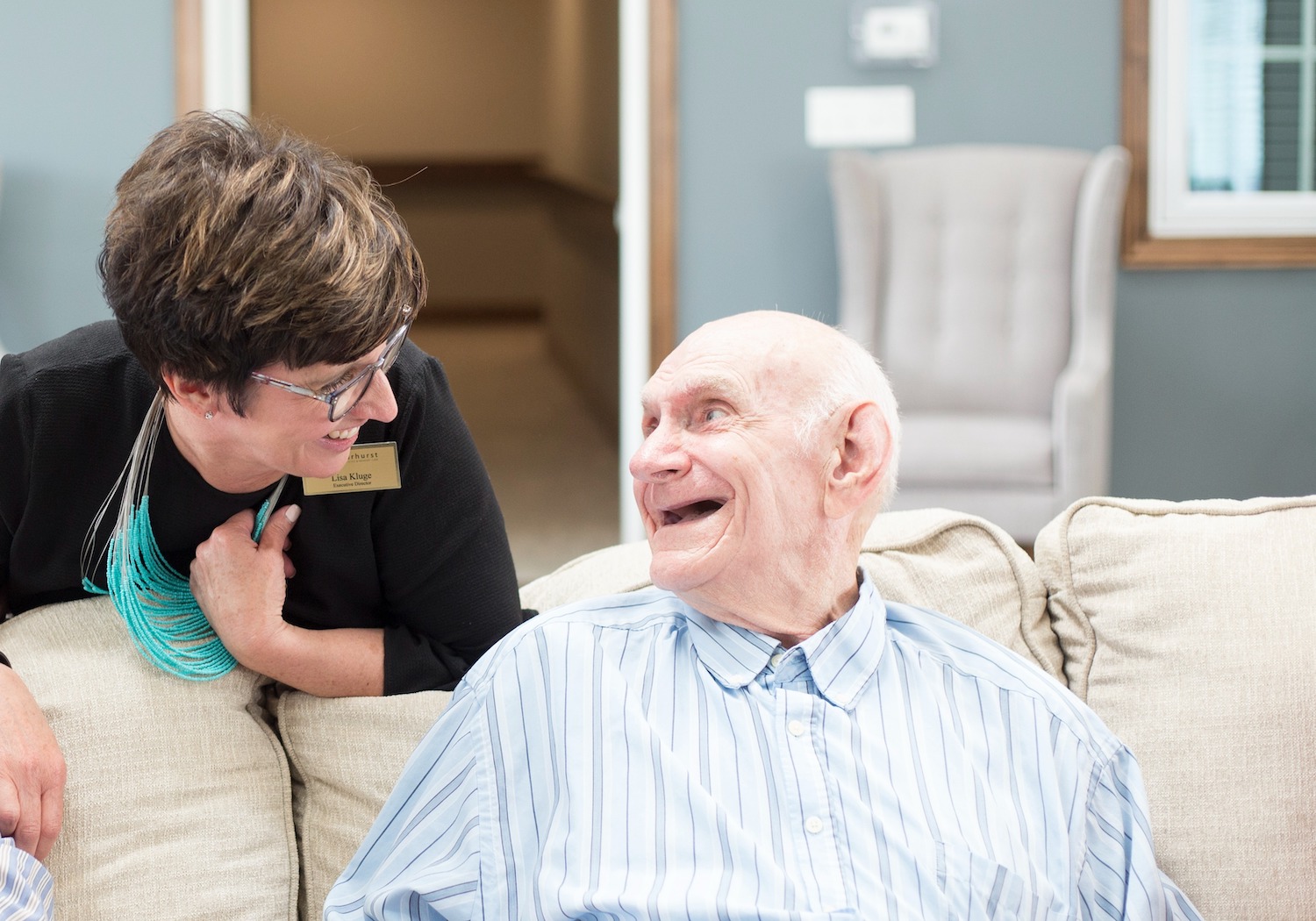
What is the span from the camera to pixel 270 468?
1376mm

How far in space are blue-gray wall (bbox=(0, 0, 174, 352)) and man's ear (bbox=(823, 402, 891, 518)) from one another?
141 inches

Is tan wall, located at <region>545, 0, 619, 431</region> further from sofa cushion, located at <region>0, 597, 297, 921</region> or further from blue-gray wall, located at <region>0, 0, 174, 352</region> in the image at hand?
sofa cushion, located at <region>0, 597, 297, 921</region>

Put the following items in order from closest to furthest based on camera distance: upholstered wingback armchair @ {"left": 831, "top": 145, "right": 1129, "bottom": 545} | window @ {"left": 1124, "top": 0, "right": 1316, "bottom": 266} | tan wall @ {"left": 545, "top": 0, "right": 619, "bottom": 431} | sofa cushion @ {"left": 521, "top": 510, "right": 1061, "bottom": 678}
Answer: sofa cushion @ {"left": 521, "top": 510, "right": 1061, "bottom": 678} → upholstered wingback armchair @ {"left": 831, "top": 145, "right": 1129, "bottom": 545} → window @ {"left": 1124, "top": 0, "right": 1316, "bottom": 266} → tan wall @ {"left": 545, "top": 0, "right": 619, "bottom": 431}

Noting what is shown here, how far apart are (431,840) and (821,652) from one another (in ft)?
1.39

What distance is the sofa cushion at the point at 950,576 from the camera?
1496 mm

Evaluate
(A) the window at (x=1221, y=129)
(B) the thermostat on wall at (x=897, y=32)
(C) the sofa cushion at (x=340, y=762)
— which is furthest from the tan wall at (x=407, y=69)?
(C) the sofa cushion at (x=340, y=762)

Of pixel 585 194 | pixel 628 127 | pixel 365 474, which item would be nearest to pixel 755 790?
pixel 365 474

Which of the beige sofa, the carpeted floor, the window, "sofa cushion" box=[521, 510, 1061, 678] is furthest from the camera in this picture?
the carpeted floor

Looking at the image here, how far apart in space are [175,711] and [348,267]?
548 millimetres

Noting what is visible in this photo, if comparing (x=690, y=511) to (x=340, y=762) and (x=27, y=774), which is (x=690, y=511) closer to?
(x=340, y=762)

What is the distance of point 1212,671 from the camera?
55.2 inches

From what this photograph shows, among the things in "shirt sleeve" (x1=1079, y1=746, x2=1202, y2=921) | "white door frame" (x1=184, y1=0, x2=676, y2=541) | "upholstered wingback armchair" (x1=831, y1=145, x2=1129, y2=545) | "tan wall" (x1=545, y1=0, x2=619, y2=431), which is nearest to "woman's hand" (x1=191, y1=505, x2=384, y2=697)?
"shirt sleeve" (x1=1079, y1=746, x2=1202, y2=921)

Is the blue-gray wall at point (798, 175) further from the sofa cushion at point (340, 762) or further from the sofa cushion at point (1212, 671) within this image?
the sofa cushion at point (340, 762)

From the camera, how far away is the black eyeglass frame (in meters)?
1.22
